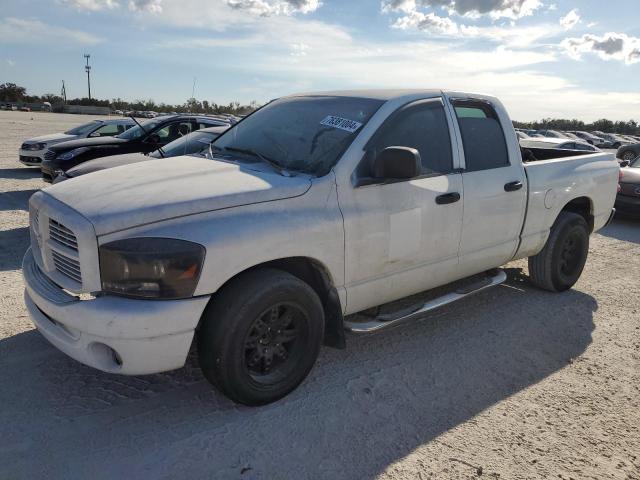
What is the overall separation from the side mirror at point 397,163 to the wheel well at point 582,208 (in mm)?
2819

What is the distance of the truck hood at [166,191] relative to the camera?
9.10ft

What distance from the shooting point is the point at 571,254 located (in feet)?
17.9

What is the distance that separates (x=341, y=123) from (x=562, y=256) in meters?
3.03

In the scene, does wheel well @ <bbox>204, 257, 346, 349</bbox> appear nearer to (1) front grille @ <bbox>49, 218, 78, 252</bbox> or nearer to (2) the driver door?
(2) the driver door

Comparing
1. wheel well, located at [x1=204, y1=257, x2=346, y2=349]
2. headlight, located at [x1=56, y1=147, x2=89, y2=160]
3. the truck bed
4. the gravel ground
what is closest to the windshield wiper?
wheel well, located at [x1=204, y1=257, x2=346, y2=349]

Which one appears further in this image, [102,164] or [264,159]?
[102,164]

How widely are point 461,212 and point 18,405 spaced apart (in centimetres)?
319

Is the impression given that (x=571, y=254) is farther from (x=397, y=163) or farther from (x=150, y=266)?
(x=150, y=266)

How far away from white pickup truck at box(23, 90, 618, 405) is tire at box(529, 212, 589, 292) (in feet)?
2.19

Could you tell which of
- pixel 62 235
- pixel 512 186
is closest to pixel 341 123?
pixel 512 186

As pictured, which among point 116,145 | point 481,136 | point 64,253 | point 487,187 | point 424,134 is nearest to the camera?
point 64,253

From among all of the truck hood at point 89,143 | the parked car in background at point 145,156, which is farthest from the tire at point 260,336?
the truck hood at point 89,143

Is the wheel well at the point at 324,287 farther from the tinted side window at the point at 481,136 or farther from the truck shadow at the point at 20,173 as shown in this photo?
the truck shadow at the point at 20,173

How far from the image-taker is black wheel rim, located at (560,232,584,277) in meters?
5.36
